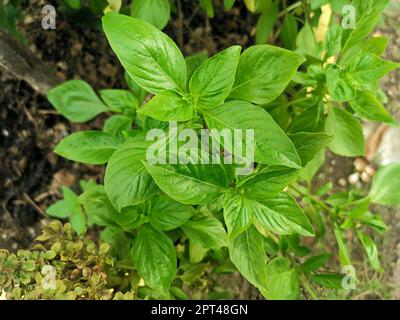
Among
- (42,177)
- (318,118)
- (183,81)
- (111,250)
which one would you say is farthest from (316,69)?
(42,177)

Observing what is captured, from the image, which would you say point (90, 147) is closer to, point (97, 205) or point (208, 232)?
point (97, 205)

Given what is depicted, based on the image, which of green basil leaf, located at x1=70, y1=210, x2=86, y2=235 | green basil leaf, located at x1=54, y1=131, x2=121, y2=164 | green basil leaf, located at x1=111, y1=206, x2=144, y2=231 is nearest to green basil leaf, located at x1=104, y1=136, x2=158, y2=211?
green basil leaf, located at x1=111, y1=206, x2=144, y2=231

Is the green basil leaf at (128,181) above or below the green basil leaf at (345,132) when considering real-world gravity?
above

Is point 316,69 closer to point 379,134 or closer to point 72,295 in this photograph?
point 72,295

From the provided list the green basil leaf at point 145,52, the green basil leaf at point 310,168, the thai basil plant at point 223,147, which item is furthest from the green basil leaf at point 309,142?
the green basil leaf at point 310,168

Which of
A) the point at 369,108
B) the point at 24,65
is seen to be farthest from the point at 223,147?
the point at 24,65

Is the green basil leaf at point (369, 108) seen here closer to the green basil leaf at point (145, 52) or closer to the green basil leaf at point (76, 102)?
the green basil leaf at point (145, 52)
